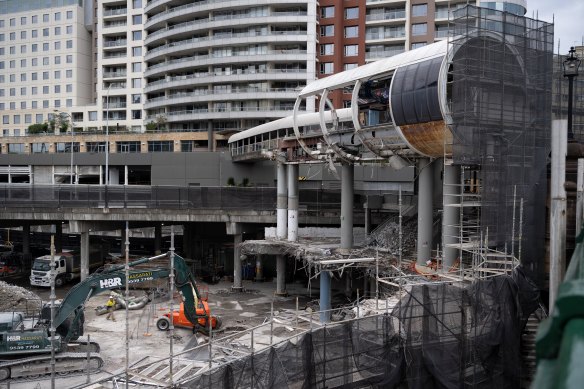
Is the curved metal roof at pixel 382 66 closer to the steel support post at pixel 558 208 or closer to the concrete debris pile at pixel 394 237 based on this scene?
the concrete debris pile at pixel 394 237

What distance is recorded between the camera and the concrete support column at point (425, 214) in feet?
84.2

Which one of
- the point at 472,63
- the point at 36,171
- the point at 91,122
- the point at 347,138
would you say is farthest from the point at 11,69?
the point at 472,63

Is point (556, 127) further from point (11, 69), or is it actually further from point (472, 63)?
point (11, 69)

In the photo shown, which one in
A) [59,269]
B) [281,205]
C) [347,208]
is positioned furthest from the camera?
[59,269]

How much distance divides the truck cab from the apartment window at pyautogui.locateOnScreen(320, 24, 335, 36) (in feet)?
123

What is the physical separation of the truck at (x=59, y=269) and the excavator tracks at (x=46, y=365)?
18.1 m

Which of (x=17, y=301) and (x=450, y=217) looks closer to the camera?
(x=450, y=217)

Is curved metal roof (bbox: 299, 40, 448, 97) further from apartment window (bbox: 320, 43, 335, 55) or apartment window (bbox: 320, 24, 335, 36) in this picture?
apartment window (bbox: 320, 24, 335, 36)

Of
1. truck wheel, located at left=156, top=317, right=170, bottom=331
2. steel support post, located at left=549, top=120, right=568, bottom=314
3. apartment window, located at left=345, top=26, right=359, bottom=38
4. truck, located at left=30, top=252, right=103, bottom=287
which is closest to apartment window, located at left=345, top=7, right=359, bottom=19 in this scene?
apartment window, located at left=345, top=26, right=359, bottom=38

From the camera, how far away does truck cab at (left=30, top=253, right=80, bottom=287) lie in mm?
37344

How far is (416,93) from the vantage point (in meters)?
22.7

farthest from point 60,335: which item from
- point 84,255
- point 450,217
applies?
point 84,255

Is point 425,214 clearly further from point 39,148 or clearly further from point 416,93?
point 39,148

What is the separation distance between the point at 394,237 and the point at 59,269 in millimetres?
22966
